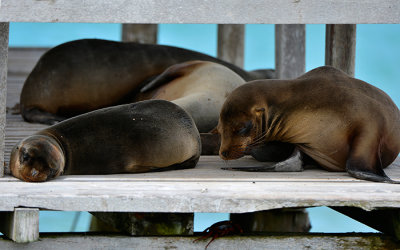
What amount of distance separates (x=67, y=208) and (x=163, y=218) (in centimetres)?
42

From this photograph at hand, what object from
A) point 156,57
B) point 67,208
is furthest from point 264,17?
point 156,57

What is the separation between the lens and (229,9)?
2.92m

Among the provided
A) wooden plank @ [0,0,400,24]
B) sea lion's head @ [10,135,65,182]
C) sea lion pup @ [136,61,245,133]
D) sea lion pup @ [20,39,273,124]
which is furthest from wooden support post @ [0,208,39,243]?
sea lion pup @ [20,39,273,124]

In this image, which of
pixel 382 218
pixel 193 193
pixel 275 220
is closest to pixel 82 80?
pixel 275 220

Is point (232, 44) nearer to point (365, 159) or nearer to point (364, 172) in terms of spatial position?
point (365, 159)

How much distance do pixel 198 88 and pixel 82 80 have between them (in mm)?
1134

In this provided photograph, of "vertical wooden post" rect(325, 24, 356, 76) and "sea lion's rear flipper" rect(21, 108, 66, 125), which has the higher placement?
"vertical wooden post" rect(325, 24, 356, 76)

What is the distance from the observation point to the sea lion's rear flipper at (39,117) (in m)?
5.48

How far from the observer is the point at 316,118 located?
3.61 meters

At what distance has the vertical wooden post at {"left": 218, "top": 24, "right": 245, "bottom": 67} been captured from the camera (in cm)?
874

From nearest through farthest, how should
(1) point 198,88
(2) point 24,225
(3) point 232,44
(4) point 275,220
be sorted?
(2) point 24,225 < (1) point 198,88 < (4) point 275,220 < (3) point 232,44

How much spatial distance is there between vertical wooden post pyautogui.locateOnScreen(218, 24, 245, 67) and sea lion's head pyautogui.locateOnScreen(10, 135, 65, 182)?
5854 millimetres

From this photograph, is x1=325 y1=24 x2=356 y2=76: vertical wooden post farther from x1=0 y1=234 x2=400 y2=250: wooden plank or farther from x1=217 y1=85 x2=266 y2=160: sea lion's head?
x1=0 y1=234 x2=400 y2=250: wooden plank

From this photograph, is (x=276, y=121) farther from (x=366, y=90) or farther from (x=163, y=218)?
(x=163, y=218)
